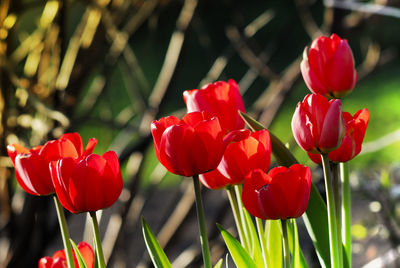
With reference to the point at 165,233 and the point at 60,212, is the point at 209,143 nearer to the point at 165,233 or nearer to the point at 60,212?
the point at 60,212

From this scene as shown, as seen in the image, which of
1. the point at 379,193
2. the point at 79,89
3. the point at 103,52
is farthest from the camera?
the point at 103,52

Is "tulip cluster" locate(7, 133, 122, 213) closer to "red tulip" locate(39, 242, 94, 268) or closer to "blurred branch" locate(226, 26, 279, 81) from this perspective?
"red tulip" locate(39, 242, 94, 268)

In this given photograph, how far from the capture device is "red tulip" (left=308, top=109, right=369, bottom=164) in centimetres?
55

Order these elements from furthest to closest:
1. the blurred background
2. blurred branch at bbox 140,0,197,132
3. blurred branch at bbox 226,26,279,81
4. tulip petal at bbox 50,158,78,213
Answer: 1. blurred branch at bbox 226,26,279,81
2. blurred branch at bbox 140,0,197,132
3. the blurred background
4. tulip petal at bbox 50,158,78,213

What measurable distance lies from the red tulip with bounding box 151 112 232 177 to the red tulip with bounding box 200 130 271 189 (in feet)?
0.12

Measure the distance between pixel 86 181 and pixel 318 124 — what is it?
20cm

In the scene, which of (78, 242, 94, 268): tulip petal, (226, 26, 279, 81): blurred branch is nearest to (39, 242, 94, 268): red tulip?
(78, 242, 94, 268): tulip petal

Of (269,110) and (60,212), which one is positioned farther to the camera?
(269,110)

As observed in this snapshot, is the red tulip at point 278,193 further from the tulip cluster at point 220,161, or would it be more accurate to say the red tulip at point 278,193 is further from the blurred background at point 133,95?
the blurred background at point 133,95

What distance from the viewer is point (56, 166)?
525mm

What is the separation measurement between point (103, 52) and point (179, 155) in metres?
1.20

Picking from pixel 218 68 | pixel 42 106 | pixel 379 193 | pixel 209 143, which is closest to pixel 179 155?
pixel 209 143

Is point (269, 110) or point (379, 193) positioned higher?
point (269, 110)

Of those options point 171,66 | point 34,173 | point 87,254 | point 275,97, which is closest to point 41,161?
point 34,173
